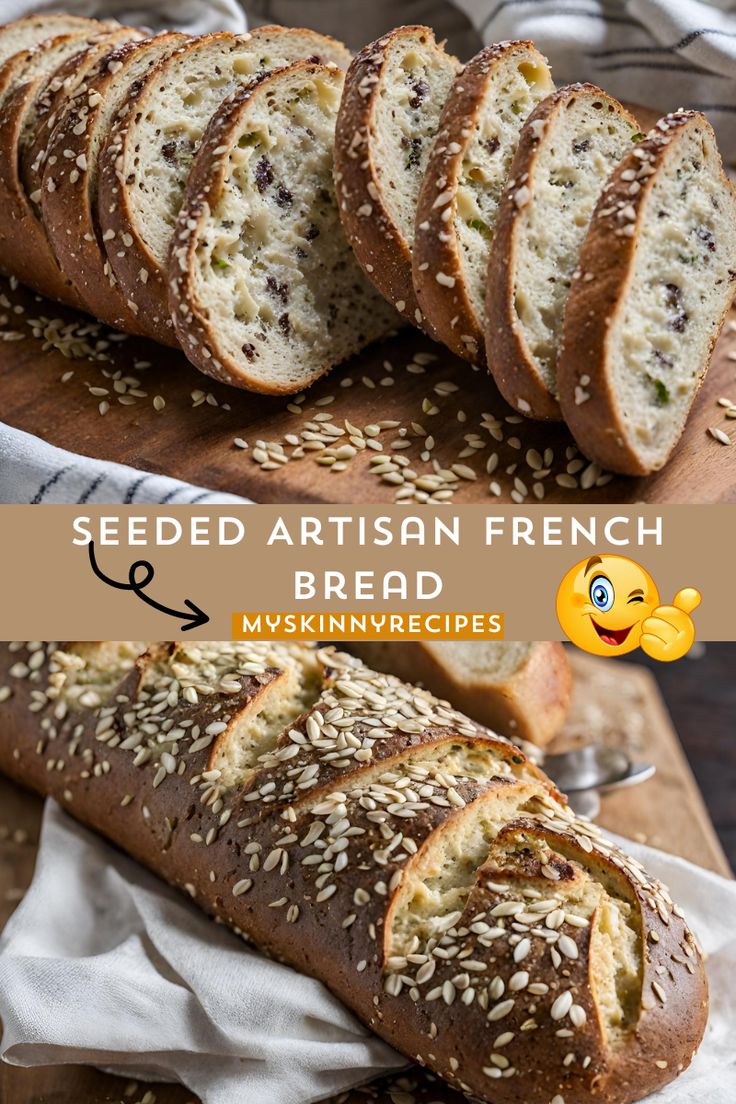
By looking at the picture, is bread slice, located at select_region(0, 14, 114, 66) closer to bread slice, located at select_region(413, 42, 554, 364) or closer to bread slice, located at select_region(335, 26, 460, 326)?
bread slice, located at select_region(335, 26, 460, 326)

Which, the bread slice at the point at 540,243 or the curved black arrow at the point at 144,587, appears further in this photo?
the curved black arrow at the point at 144,587

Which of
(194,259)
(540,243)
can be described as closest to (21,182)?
(194,259)

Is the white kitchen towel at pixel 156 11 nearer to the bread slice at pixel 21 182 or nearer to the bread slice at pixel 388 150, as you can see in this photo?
the bread slice at pixel 21 182

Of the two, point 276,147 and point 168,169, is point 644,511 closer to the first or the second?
point 276,147

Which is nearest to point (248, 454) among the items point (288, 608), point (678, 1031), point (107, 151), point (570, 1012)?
point (288, 608)

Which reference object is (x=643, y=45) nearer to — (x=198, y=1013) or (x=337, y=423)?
(x=337, y=423)

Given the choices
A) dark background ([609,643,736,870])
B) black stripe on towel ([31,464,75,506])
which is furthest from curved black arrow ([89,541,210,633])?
dark background ([609,643,736,870])

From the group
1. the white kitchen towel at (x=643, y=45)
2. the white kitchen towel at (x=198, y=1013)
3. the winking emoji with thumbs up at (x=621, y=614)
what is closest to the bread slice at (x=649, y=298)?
the winking emoji with thumbs up at (x=621, y=614)
